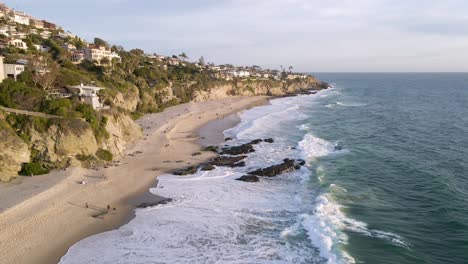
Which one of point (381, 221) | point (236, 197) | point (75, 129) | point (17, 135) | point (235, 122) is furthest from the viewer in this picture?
point (235, 122)

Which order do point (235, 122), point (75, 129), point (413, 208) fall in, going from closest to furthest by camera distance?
point (413, 208), point (75, 129), point (235, 122)

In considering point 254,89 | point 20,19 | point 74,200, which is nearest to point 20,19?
point 20,19

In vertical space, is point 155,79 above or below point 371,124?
above

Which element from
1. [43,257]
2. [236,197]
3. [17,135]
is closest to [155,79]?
[17,135]

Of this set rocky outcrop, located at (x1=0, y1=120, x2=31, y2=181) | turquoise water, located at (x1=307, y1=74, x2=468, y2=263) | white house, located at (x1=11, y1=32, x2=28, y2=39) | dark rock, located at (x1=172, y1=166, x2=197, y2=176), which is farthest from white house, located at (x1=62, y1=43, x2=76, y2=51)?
dark rock, located at (x1=172, y1=166, x2=197, y2=176)

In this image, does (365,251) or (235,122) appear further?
(235,122)

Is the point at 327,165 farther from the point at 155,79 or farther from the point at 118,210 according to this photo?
the point at 155,79

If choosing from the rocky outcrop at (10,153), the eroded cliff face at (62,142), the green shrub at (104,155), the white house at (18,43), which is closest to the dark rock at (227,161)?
the green shrub at (104,155)

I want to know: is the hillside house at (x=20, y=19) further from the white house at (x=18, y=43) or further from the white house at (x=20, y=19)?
the white house at (x=18, y=43)
